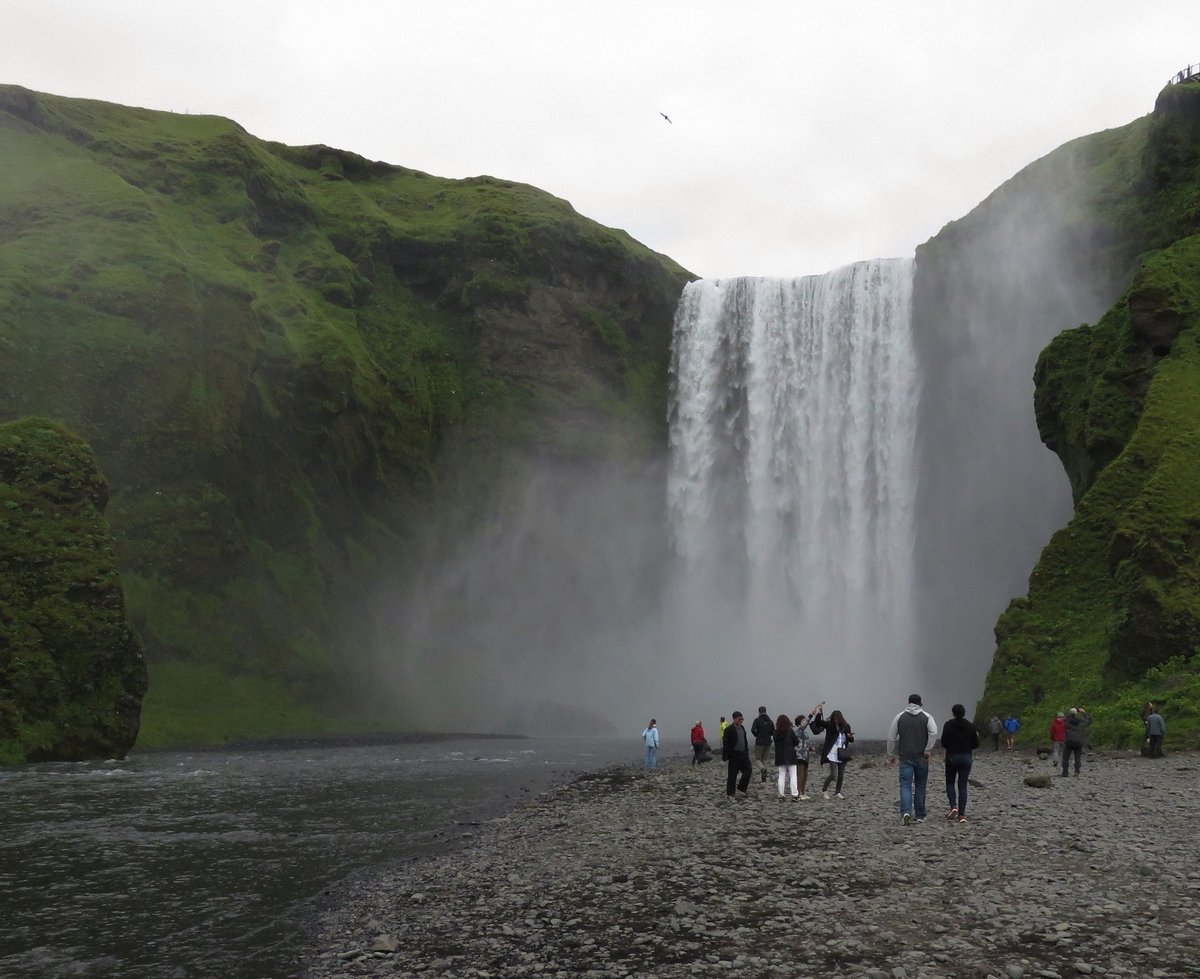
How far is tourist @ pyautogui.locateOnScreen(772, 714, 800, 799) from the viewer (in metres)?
24.5

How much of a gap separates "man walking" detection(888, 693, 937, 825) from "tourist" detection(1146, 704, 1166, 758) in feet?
44.6

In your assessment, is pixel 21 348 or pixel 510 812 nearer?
pixel 510 812

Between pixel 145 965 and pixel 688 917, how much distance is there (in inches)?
271

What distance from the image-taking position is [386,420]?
82.8 meters

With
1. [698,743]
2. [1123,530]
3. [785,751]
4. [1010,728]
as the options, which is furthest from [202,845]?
[1123,530]

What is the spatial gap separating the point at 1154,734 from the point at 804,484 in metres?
48.8

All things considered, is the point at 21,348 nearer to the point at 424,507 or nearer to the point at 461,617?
the point at 424,507

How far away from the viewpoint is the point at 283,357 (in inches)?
Answer: 3014

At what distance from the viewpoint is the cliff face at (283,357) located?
213 feet

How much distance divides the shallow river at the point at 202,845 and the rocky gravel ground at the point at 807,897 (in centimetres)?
137

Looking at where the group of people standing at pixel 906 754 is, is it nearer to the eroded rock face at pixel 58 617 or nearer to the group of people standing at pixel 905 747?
the group of people standing at pixel 905 747

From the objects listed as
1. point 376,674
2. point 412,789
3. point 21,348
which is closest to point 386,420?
point 376,674

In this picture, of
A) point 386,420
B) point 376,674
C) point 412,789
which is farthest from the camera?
point 386,420

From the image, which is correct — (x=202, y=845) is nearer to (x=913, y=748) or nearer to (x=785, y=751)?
(x=785, y=751)
